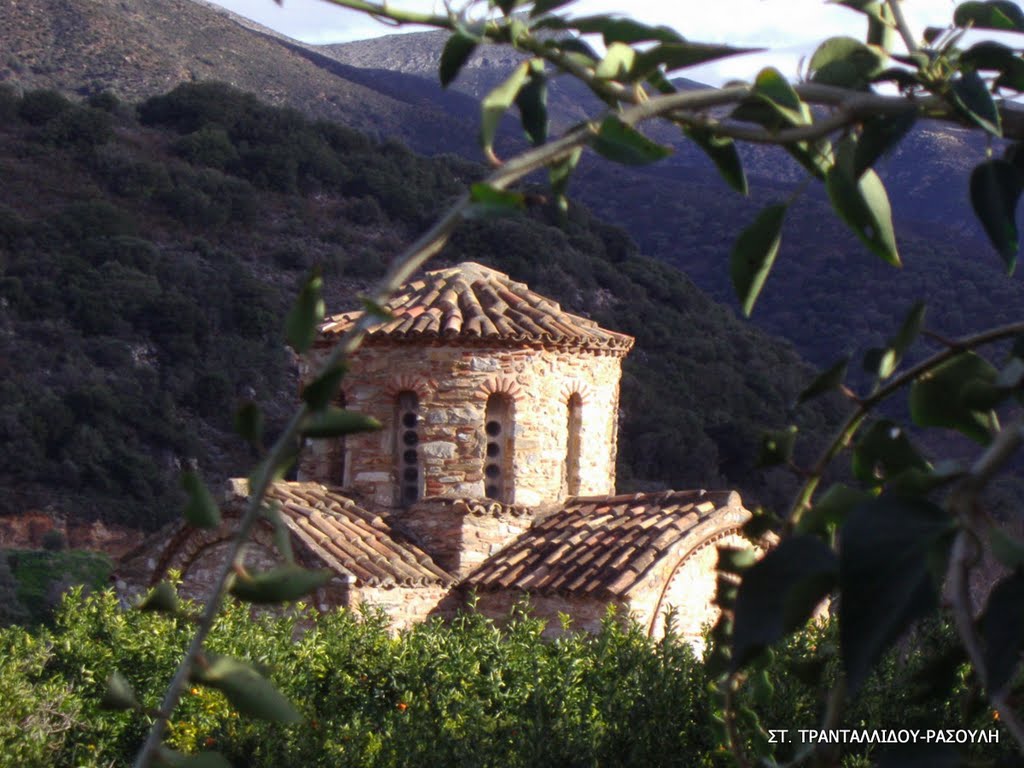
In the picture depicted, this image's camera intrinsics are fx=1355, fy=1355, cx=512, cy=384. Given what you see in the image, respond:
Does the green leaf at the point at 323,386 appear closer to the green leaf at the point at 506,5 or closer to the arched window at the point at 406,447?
the green leaf at the point at 506,5

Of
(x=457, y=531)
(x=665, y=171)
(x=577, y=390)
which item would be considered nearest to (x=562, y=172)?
(x=457, y=531)

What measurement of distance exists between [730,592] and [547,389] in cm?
965

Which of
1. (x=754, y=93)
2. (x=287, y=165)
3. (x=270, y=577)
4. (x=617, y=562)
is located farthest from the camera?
(x=287, y=165)

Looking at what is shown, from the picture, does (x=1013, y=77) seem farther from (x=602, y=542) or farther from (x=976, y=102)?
(x=602, y=542)

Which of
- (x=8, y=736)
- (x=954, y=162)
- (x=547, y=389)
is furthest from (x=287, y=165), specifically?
(x=8, y=736)

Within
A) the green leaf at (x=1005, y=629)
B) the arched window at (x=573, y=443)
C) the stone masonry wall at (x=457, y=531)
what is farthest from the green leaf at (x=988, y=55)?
the arched window at (x=573, y=443)

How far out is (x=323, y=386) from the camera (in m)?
0.91

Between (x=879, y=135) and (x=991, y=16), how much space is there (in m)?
0.26

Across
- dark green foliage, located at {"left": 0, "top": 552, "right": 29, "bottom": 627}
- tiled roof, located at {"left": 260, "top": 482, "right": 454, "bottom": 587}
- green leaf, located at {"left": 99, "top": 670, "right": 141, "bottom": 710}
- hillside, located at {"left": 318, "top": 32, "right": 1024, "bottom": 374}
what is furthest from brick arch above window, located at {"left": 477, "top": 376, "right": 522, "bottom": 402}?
hillside, located at {"left": 318, "top": 32, "right": 1024, "bottom": 374}

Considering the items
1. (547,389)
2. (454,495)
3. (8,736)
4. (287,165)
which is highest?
(287,165)

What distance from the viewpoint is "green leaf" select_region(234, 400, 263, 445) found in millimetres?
927

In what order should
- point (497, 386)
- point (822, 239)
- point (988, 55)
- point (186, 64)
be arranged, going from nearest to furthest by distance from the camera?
point (988, 55), point (497, 386), point (822, 239), point (186, 64)

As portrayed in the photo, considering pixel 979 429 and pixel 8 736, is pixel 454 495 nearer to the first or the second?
pixel 8 736

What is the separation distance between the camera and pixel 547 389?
36.0ft
